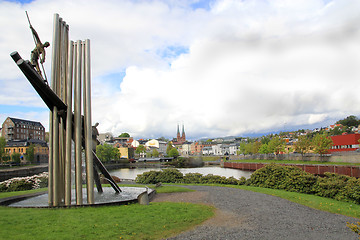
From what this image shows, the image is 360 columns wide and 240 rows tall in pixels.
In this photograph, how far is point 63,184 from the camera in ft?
44.4

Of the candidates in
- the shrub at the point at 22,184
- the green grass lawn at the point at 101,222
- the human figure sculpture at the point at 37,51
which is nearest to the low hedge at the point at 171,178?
the shrub at the point at 22,184

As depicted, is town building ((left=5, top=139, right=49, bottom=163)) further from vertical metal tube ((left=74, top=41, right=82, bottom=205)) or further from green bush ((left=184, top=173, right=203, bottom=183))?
vertical metal tube ((left=74, top=41, right=82, bottom=205))

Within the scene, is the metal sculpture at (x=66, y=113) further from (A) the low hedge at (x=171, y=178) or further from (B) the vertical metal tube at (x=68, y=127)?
(A) the low hedge at (x=171, y=178)

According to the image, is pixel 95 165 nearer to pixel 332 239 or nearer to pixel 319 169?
pixel 332 239

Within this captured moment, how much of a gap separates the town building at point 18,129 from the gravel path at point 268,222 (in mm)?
104189

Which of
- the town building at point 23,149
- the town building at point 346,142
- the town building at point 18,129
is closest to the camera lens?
the town building at point 346,142

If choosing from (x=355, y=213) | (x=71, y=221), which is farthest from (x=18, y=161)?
(x=355, y=213)

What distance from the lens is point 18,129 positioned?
101562 millimetres

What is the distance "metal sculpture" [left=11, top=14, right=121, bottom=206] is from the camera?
1295 cm

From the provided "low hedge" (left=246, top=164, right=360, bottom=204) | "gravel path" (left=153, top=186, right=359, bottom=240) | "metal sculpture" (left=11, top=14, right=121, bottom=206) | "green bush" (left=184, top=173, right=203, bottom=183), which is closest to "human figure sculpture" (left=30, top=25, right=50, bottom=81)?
"metal sculpture" (left=11, top=14, right=121, bottom=206)

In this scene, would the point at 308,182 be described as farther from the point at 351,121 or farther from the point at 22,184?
the point at 351,121

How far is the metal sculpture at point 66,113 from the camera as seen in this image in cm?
1295

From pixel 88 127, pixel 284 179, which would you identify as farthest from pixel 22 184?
pixel 284 179

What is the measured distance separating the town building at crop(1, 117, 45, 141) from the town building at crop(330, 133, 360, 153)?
104 meters
